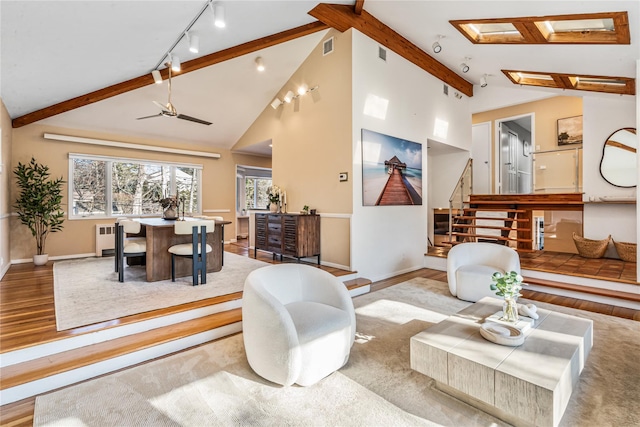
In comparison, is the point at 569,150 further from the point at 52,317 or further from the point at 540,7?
the point at 52,317

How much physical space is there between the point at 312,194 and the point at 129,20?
134 inches

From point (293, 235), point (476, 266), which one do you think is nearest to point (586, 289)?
point (476, 266)

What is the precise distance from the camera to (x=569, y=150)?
607cm

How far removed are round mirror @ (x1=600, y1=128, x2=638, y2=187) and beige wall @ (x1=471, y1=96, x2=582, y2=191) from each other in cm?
101

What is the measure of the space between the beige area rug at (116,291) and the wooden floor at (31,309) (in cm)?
11

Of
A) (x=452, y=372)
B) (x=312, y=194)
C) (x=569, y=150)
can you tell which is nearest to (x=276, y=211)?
(x=312, y=194)

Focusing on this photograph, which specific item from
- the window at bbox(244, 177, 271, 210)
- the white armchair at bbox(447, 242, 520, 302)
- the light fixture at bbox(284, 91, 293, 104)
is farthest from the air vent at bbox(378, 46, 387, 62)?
the window at bbox(244, 177, 271, 210)

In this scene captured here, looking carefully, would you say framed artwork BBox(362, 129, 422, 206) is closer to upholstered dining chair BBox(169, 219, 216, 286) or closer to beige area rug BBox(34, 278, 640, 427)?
upholstered dining chair BBox(169, 219, 216, 286)

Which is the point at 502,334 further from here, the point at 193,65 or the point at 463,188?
the point at 463,188

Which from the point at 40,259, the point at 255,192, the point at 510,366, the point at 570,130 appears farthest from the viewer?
the point at 255,192

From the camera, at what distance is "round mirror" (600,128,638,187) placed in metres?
5.08

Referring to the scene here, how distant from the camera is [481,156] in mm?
7812

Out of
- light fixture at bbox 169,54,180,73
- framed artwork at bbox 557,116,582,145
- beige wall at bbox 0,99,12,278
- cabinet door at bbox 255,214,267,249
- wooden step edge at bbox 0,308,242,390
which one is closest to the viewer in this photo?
wooden step edge at bbox 0,308,242,390

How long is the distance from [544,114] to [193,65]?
7585mm
